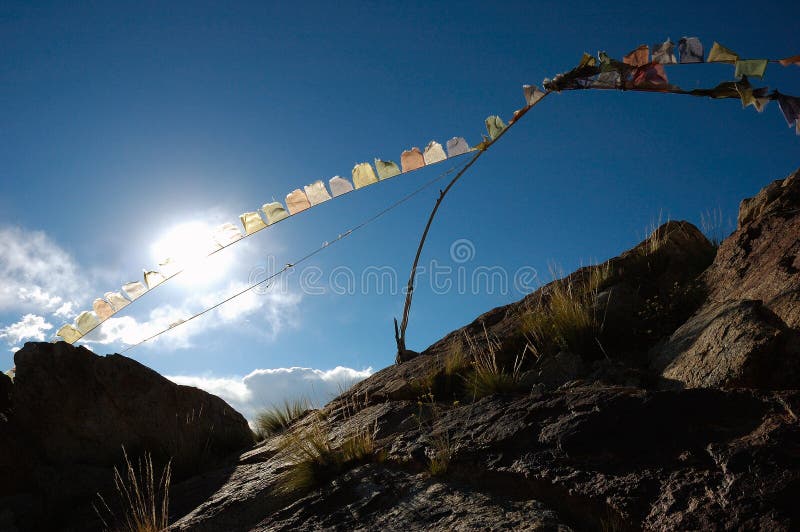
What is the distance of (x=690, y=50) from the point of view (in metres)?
4.92

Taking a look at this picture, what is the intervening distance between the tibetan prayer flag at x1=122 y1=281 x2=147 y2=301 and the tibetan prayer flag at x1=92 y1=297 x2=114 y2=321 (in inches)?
10.5

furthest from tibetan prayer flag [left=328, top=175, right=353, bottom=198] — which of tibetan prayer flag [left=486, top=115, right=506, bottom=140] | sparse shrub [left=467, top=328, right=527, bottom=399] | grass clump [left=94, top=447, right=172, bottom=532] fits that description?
grass clump [left=94, top=447, right=172, bottom=532]

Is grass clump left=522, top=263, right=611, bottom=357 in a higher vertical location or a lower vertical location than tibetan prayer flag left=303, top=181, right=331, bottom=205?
lower

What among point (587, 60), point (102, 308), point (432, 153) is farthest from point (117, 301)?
point (587, 60)

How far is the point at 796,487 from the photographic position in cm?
220

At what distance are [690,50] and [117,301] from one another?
6.04m

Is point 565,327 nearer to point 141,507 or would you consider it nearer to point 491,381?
point 491,381

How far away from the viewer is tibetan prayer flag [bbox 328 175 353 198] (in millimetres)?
5980

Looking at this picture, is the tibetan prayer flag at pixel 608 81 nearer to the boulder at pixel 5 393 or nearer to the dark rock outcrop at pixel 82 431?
the dark rock outcrop at pixel 82 431

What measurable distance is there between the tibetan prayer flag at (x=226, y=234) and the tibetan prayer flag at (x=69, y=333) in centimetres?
196

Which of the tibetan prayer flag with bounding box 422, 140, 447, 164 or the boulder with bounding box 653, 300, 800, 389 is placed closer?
the boulder with bounding box 653, 300, 800, 389

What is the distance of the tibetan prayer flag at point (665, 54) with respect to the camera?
4.98 meters

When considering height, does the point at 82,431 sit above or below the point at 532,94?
below

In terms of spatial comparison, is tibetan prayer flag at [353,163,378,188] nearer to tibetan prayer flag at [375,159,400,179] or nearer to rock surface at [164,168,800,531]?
tibetan prayer flag at [375,159,400,179]
